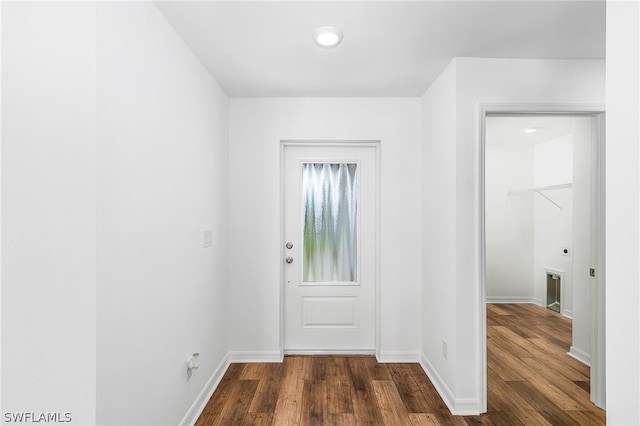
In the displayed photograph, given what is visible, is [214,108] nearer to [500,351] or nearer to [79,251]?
[79,251]

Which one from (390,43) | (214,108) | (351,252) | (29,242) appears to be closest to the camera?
(29,242)

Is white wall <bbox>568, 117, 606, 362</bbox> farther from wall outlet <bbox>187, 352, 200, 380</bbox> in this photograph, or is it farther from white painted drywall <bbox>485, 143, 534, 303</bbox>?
wall outlet <bbox>187, 352, 200, 380</bbox>

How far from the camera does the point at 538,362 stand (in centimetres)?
305

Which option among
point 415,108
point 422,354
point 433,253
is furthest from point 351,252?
point 415,108

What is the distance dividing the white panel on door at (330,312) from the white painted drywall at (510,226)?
3.05 meters

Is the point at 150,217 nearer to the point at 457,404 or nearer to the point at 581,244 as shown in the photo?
the point at 457,404

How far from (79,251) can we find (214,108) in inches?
67.6

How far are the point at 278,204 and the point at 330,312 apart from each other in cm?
116

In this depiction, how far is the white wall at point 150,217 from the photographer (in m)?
1.31

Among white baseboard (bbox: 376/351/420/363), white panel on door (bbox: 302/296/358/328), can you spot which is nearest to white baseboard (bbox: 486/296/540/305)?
white baseboard (bbox: 376/351/420/363)

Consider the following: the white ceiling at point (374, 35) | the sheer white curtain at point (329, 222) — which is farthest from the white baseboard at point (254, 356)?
the white ceiling at point (374, 35)

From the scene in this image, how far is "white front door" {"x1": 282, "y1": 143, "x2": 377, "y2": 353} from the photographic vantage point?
3.23 meters
